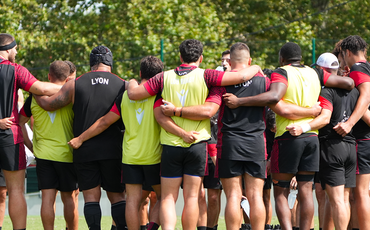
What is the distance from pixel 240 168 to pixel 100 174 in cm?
168

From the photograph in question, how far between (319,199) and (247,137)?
2.04 m

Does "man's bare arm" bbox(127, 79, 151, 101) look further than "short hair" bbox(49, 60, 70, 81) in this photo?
No

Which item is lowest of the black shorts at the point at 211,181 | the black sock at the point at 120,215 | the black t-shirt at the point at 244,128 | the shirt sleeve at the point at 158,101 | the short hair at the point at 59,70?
the black sock at the point at 120,215

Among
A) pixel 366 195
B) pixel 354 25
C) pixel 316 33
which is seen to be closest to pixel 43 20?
pixel 316 33

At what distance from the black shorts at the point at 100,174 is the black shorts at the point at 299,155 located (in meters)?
1.89

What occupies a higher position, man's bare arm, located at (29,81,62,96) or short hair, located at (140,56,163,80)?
short hair, located at (140,56,163,80)

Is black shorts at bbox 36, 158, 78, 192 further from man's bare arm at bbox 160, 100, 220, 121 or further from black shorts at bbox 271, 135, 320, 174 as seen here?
black shorts at bbox 271, 135, 320, 174

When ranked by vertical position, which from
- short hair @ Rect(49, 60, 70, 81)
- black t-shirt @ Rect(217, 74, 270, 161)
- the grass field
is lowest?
the grass field

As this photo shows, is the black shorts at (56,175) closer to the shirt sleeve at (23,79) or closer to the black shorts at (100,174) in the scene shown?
the black shorts at (100,174)

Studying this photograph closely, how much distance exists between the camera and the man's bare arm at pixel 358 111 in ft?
17.5

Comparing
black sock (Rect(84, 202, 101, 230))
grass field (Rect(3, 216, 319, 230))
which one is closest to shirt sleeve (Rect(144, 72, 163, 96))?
black sock (Rect(84, 202, 101, 230))

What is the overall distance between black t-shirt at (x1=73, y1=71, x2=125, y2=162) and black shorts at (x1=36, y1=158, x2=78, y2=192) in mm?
266

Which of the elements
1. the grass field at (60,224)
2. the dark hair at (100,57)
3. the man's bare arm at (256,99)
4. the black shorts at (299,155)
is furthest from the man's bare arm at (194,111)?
the grass field at (60,224)

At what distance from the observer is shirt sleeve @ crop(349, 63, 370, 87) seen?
555 cm
